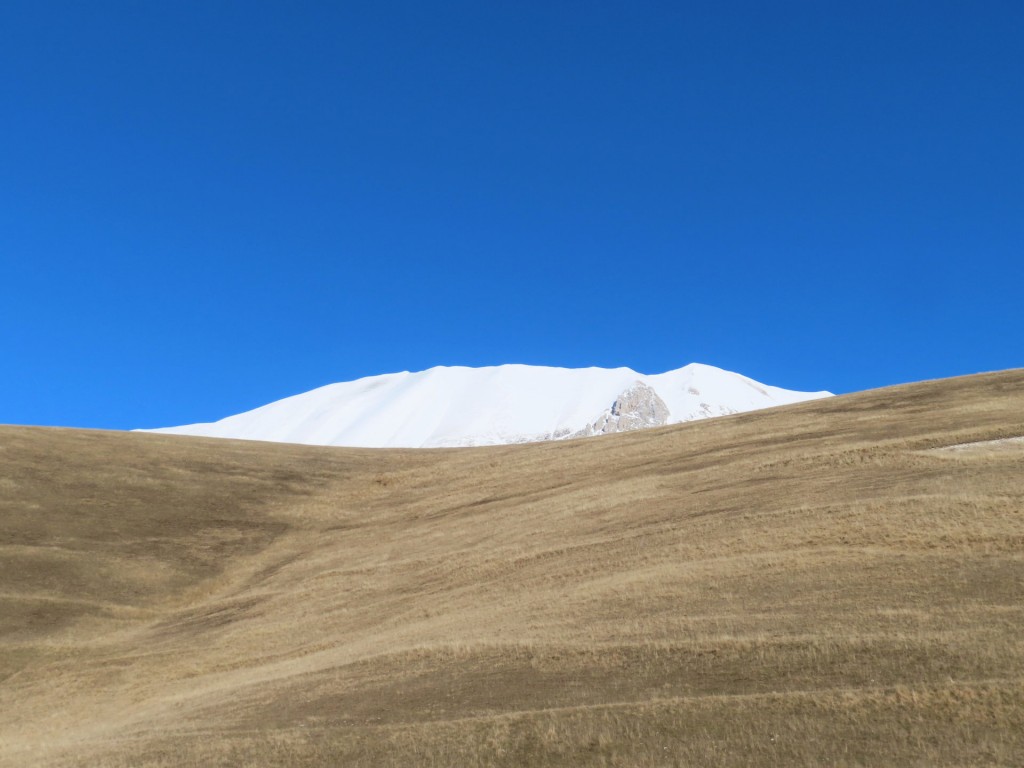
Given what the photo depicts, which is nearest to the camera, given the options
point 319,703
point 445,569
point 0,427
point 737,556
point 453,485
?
point 319,703

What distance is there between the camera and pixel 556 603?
28.7m

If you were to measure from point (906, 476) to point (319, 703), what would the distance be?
2329 cm

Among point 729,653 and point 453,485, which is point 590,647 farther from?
point 453,485

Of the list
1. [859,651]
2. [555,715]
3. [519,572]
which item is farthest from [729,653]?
[519,572]

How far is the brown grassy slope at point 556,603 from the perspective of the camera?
Answer: 1847cm

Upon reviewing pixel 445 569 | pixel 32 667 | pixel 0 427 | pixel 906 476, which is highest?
pixel 0 427

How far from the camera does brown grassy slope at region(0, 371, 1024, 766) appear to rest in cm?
1847

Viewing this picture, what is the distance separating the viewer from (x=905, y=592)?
2347cm

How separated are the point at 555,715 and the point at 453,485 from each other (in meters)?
38.7

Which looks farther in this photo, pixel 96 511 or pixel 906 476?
pixel 96 511

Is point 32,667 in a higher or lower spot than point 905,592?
lower

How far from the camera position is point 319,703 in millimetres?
23266

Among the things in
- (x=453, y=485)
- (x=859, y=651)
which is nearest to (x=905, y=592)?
(x=859, y=651)

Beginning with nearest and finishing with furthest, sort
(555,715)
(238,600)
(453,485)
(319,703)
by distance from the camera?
(555,715) → (319,703) → (238,600) → (453,485)
